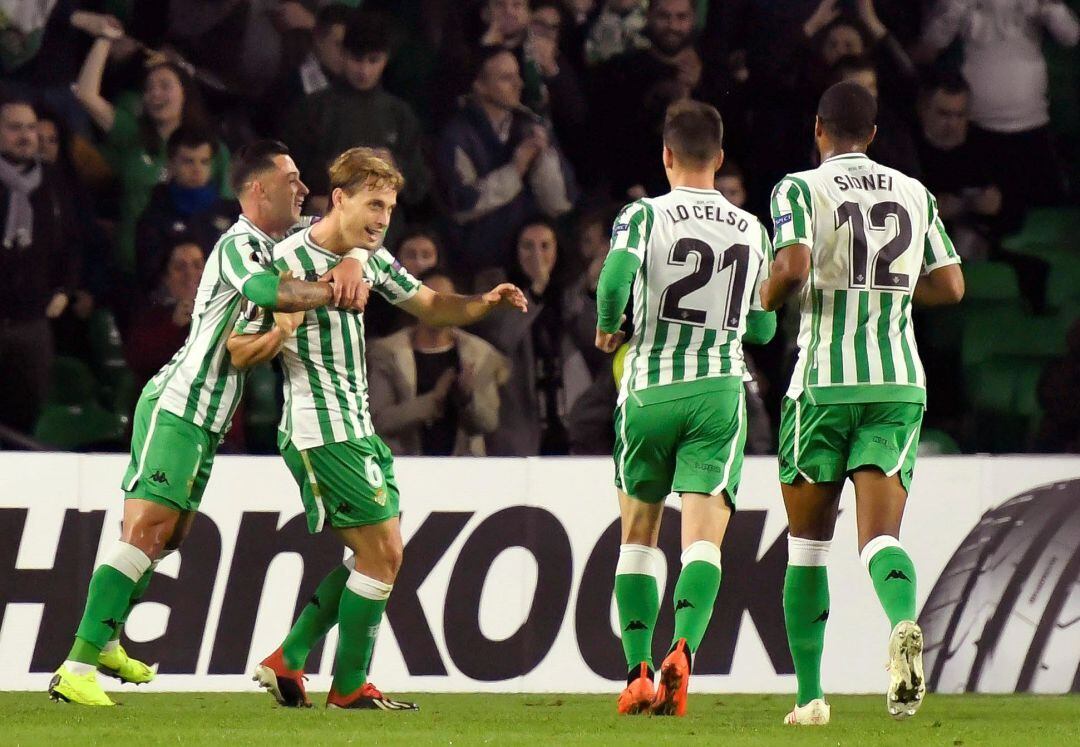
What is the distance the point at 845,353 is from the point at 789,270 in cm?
36

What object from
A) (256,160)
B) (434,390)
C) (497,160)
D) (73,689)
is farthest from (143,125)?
(73,689)

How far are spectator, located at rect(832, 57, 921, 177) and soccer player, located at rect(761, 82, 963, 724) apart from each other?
13.9 ft

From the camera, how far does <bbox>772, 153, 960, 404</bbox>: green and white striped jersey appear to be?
5305 mm

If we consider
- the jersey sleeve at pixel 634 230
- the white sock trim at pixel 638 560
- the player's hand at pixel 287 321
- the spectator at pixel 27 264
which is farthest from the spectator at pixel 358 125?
the white sock trim at pixel 638 560

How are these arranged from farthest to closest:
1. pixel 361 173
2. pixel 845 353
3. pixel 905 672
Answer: pixel 361 173
pixel 845 353
pixel 905 672

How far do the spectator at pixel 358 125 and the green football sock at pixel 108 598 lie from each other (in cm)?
364

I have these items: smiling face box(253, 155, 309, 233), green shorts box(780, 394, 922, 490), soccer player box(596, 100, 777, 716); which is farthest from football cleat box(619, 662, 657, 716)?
smiling face box(253, 155, 309, 233)

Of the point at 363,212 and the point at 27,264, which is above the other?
the point at 363,212

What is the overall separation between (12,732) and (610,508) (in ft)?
10.7

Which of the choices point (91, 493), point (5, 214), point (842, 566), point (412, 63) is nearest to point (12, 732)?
point (91, 493)

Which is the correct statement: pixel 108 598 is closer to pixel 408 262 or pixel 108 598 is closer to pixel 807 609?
pixel 807 609

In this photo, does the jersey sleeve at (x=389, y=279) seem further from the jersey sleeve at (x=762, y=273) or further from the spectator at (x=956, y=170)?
the spectator at (x=956, y=170)

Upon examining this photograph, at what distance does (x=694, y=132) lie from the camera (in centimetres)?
573

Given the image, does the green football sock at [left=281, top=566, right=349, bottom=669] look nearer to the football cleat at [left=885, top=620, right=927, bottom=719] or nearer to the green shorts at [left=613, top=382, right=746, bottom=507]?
the green shorts at [left=613, top=382, right=746, bottom=507]
